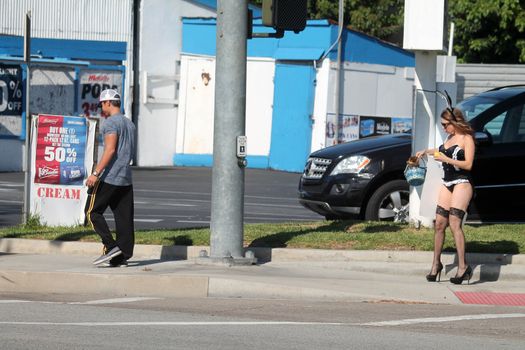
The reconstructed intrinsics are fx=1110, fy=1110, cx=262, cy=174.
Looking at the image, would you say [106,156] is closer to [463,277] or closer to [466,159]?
[466,159]

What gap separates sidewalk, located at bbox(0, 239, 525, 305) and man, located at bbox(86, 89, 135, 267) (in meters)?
0.28

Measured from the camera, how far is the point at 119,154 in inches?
473

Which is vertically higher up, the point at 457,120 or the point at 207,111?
the point at 207,111

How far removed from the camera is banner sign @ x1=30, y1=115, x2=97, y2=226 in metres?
14.5

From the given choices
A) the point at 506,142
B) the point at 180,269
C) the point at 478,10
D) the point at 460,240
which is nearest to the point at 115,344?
the point at 180,269

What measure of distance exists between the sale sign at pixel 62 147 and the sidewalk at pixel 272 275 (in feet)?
4.46

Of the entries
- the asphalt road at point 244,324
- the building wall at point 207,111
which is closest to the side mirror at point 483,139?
the asphalt road at point 244,324

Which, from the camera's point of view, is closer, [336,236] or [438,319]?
[438,319]

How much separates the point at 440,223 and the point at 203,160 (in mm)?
21495

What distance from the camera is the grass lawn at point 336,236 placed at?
12.8 metres

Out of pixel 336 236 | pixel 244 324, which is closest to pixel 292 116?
pixel 336 236

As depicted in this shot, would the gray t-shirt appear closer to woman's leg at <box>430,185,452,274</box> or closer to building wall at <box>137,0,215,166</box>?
woman's leg at <box>430,185,452,274</box>

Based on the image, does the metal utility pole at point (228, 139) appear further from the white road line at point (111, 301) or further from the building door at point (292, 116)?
the building door at point (292, 116)

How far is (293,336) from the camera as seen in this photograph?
8.59 metres
